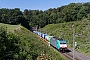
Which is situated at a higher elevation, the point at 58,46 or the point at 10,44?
the point at 10,44

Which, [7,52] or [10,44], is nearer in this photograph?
[7,52]

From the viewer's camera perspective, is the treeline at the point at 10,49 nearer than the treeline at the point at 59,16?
Yes

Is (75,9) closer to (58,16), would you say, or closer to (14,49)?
(58,16)

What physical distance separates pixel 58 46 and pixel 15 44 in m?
40.2

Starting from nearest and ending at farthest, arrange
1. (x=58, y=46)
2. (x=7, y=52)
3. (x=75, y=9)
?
1. (x=7, y=52)
2. (x=58, y=46)
3. (x=75, y=9)

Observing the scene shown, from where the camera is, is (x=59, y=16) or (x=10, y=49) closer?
(x=10, y=49)

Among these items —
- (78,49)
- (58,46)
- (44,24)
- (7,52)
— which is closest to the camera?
(7,52)

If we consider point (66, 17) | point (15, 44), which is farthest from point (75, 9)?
point (15, 44)

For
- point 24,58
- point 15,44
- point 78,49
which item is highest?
point 15,44

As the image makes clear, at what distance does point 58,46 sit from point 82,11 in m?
81.1

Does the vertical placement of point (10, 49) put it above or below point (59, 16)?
above

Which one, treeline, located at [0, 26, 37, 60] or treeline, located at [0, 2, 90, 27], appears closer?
treeline, located at [0, 26, 37, 60]

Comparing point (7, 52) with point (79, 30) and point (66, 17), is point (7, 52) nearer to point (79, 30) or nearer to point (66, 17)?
point (79, 30)

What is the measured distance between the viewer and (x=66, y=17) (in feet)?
483
